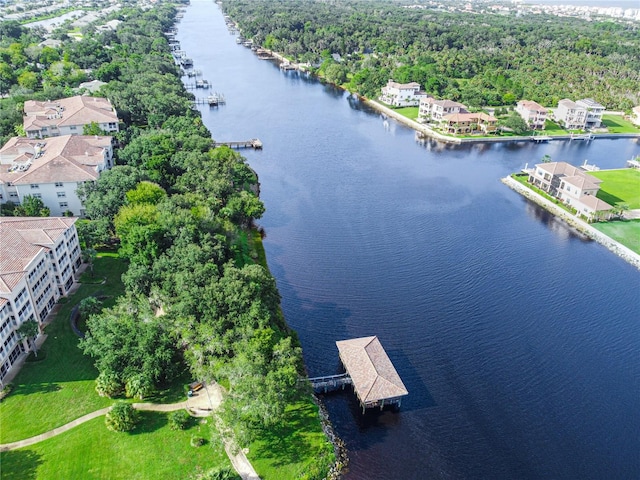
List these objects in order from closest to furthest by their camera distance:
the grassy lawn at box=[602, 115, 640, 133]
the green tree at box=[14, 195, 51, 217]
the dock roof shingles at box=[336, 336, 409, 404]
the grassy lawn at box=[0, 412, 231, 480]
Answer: the grassy lawn at box=[0, 412, 231, 480] → the dock roof shingles at box=[336, 336, 409, 404] → the green tree at box=[14, 195, 51, 217] → the grassy lawn at box=[602, 115, 640, 133]

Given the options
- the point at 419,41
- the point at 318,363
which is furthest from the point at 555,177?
the point at 419,41

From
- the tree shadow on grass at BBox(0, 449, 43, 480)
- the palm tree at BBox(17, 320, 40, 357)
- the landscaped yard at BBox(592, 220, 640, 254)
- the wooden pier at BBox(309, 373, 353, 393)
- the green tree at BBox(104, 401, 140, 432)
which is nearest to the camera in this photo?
the tree shadow on grass at BBox(0, 449, 43, 480)

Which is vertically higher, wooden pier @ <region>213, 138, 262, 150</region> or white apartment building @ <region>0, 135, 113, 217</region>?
Result: white apartment building @ <region>0, 135, 113, 217</region>

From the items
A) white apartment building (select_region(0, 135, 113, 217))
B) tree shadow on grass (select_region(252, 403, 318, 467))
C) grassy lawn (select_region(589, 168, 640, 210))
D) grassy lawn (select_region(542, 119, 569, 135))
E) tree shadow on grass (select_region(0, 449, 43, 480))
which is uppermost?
white apartment building (select_region(0, 135, 113, 217))

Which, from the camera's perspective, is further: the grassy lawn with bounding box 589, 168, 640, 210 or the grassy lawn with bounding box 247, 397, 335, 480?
the grassy lawn with bounding box 589, 168, 640, 210

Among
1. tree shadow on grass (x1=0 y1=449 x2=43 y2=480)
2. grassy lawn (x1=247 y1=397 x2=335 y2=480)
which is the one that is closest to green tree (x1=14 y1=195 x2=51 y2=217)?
tree shadow on grass (x1=0 y1=449 x2=43 y2=480)

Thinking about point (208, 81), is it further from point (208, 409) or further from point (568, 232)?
point (208, 409)

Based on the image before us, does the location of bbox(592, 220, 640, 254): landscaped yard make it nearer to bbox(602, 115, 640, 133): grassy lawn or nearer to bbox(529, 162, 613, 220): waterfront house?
bbox(529, 162, 613, 220): waterfront house

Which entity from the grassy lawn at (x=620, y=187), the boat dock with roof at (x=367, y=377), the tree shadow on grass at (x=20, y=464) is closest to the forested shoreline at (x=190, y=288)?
the boat dock with roof at (x=367, y=377)
